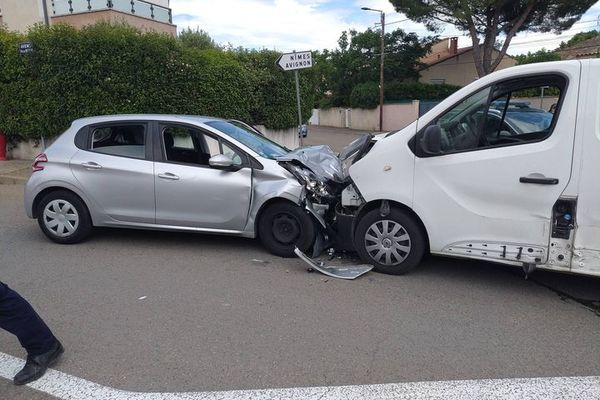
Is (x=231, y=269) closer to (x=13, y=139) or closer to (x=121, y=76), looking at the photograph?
(x=121, y=76)

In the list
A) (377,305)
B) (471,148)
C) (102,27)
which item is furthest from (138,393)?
(102,27)

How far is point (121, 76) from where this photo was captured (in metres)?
11.7

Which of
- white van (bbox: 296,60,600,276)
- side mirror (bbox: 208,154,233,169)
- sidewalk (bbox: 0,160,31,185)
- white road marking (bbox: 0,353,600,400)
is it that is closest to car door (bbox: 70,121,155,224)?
side mirror (bbox: 208,154,233,169)

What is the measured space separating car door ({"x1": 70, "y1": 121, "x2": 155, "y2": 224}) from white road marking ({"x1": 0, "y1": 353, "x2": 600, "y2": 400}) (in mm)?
2843

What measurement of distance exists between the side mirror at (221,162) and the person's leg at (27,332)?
8.76 ft

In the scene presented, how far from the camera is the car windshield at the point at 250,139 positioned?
5.89 m

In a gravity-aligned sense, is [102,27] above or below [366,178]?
above

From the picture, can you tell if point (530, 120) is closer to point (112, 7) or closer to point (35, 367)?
point (35, 367)

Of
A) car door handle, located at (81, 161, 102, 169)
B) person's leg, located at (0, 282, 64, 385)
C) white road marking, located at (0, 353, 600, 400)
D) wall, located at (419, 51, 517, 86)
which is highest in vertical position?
wall, located at (419, 51, 517, 86)

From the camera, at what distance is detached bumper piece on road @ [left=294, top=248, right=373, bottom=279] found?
4938 mm

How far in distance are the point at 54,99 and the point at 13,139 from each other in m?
1.95

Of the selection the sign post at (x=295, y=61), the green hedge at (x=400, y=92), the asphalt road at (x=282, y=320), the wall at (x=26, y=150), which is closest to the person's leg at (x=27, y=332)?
the asphalt road at (x=282, y=320)

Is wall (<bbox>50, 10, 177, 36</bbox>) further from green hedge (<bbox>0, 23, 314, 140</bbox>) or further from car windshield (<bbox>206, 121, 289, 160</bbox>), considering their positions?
car windshield (<bbox>206, 121, 289, 160</bbox>)

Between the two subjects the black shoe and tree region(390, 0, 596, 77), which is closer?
the black shoe
